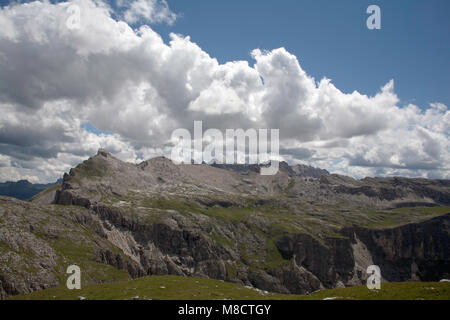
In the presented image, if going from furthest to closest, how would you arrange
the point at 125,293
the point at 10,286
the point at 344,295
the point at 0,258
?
the point at 0,258 → the point at 10,286 → the point at 125,293 → the point at 344,295

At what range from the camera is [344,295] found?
36969 mm

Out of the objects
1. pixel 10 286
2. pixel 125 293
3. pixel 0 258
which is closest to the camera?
pixel 125 293

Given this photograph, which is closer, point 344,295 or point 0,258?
point 344,295

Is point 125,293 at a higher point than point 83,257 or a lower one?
higher

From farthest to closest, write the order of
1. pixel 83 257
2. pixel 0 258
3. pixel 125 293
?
pixel 83 257, pixel 0 258, pixel 125 293

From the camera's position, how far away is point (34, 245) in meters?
161
